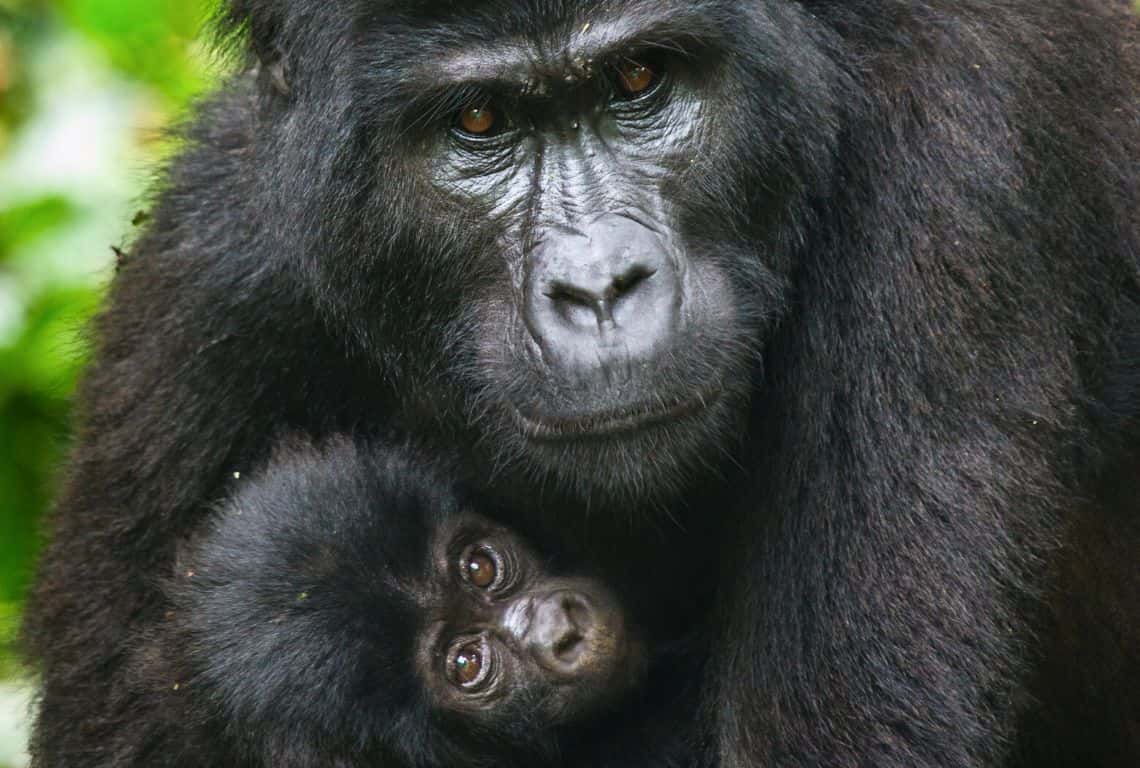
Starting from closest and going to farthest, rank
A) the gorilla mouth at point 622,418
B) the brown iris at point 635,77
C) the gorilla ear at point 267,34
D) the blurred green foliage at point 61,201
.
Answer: the gorilla mouth at point 622,418, the brown iris at point 635,77, the gorilla ear at point 267,34, the blurred green foliage at point 61,201

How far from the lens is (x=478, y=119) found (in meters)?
4.57

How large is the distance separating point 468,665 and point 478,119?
1593 mm

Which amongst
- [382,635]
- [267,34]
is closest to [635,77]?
[267,34]

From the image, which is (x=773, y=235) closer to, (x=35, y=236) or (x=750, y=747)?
(x=750, y=747)

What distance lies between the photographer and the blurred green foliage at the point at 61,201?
7.41 metres

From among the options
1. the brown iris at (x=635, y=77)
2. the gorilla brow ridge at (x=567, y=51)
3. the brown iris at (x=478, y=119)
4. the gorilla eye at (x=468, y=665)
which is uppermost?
the gorilla brow ridge at (x=567, y=51)

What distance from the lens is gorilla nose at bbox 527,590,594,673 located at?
16.1 feet

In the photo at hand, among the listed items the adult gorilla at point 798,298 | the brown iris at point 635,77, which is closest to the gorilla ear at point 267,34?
the adult gorilla at point 798,298

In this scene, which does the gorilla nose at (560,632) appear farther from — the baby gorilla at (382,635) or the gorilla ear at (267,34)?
the gorilla ear at (267,34)

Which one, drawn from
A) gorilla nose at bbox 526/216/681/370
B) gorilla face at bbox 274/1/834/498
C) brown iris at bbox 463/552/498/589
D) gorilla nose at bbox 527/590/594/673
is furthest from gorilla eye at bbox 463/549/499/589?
gorilla nose at bbox 526/216/681/370

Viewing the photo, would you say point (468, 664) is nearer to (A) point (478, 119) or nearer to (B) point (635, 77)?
(A) point (478, 119)

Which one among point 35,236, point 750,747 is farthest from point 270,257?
point 35,236

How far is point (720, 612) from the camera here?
193 inches

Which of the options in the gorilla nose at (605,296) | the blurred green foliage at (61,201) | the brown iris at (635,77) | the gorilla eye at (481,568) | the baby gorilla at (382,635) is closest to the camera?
the gorilla nose at (605,296)
